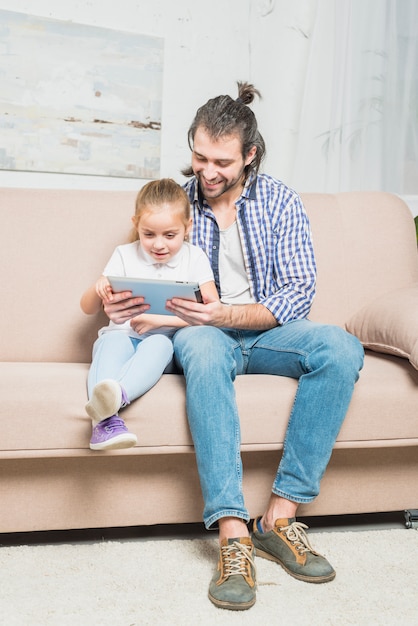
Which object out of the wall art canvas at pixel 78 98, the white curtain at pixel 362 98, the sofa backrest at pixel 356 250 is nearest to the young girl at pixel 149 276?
the sofa backrest at pixel 356 250

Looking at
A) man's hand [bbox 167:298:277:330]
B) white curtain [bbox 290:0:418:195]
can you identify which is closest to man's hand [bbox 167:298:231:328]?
man's hand [bbox 167:298:277:330]

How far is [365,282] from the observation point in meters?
2.30

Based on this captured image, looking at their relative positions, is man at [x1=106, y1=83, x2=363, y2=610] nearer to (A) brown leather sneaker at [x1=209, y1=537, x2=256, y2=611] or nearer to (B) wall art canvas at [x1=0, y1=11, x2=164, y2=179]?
(A) brown leather sneaker at [x1=209, y1=537, x2=256, y2=611]

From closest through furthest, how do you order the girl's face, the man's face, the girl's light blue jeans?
1. the girl's light blue jeans
2. the girl's face
3. the man's face

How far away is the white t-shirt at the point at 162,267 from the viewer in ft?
6.30

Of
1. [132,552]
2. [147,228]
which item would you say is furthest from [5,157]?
[132,552]

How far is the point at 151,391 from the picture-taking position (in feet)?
5.41

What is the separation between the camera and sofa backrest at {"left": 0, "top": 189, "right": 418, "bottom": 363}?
6.89ft

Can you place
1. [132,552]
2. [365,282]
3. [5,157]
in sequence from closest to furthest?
[132,552]
[365,282]
[5,157]

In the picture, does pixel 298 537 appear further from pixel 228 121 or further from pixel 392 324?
pixel 228 121

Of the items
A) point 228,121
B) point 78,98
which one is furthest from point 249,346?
point 78,98

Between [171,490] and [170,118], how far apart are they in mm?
2197

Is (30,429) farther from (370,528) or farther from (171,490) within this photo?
(370,528)

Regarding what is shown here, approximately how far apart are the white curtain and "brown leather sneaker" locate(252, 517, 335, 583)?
2.16 meters
